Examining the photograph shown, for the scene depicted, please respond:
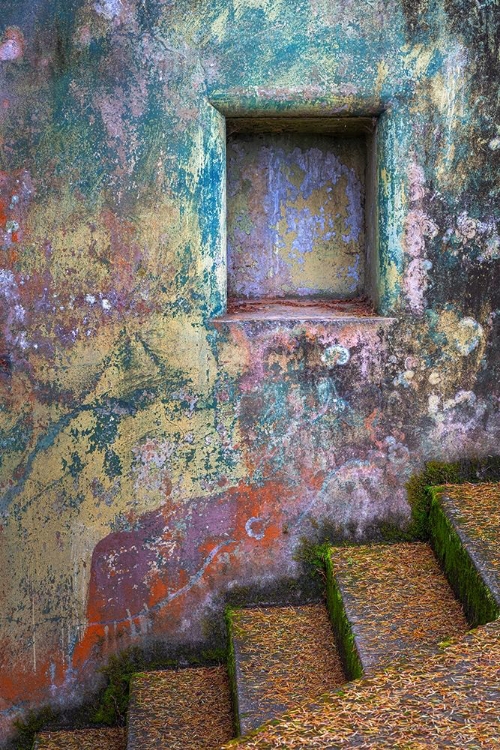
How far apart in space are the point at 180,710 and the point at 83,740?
0.51 metres

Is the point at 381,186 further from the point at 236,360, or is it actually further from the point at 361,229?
the point at 236,360

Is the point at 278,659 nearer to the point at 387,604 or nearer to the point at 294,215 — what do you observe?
the point at 387,604

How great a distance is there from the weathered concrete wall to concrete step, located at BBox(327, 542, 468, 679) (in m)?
0.19

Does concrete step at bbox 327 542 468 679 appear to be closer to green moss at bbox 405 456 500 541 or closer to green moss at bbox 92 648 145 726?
green moss at bbox 405 456 500 541

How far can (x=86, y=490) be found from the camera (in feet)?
11.5

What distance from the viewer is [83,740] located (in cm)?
350

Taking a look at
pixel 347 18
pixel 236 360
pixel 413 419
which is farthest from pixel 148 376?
pixel 347 18

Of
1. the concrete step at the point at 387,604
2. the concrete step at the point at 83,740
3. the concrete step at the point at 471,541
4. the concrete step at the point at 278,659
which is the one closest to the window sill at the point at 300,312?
the concrete step at the point at 471,541

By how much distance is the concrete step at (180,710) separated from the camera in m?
3.09

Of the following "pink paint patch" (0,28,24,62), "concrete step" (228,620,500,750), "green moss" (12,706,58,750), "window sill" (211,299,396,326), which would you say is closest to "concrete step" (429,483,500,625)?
"concrete step" (228,620,500,750)

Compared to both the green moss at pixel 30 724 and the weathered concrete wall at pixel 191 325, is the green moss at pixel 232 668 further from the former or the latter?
the green moss at pixel 30 724

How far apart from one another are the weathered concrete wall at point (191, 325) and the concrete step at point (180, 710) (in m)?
0.18

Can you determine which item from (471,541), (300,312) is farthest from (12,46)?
(471,541)

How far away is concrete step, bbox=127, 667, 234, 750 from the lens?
3092 millimetres
